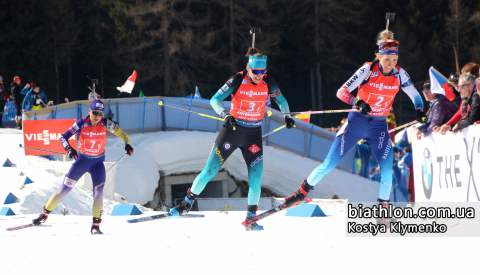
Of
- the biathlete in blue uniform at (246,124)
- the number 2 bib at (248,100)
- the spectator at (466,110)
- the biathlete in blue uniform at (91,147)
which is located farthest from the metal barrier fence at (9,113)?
the spectator at (466,110)

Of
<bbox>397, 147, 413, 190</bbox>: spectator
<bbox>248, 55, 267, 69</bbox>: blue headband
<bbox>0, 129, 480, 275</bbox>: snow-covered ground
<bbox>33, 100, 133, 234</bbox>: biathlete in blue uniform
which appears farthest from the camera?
<bbox>397, 147, 413, 190</bbox>: spectator

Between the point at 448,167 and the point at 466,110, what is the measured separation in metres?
0.77

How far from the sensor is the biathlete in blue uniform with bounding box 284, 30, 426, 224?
6.21m

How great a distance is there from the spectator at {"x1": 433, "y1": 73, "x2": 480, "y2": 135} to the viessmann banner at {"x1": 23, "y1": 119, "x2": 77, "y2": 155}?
29.7 ft

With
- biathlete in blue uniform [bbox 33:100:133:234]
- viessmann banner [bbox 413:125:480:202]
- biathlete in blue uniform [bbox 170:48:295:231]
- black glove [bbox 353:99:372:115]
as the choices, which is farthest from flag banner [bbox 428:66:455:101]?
biathlete in blue uniform [bbox 33:100:133:234]

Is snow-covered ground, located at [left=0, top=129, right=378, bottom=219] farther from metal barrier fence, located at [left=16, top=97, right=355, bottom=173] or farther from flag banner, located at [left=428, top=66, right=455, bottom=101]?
flag banner, located at [left=428, top=66, right=455, bottom=101]

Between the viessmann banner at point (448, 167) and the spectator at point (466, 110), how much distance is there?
0.28 feet

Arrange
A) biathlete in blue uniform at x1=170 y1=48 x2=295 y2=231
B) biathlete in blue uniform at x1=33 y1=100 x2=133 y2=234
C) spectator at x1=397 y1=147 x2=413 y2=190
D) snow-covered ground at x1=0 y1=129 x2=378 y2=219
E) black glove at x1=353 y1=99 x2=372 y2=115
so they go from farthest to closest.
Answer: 1. snow-covered ground at x1=0 y1=129 x2=378 y2=219
2. spectator at x1=397 y1=147 x2=413 y2=190
3. biathlete in blue uniform at x1=33 y1=100 x2=133 y2=234
4. biathlete in blue uniform at x1=170 y1=48 x2=295 y2=231
5. black glove at x1=353 y1=99 x2=372 y2=115

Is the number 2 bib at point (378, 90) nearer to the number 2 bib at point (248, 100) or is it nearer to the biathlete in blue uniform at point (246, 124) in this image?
the biathlete in blue uniform at point (246, 124)

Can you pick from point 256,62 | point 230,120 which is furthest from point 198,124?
point 230,120

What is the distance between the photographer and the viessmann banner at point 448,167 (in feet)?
20.7

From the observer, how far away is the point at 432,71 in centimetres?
811

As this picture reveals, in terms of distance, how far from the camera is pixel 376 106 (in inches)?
247

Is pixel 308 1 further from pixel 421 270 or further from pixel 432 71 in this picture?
pixel 421 270
